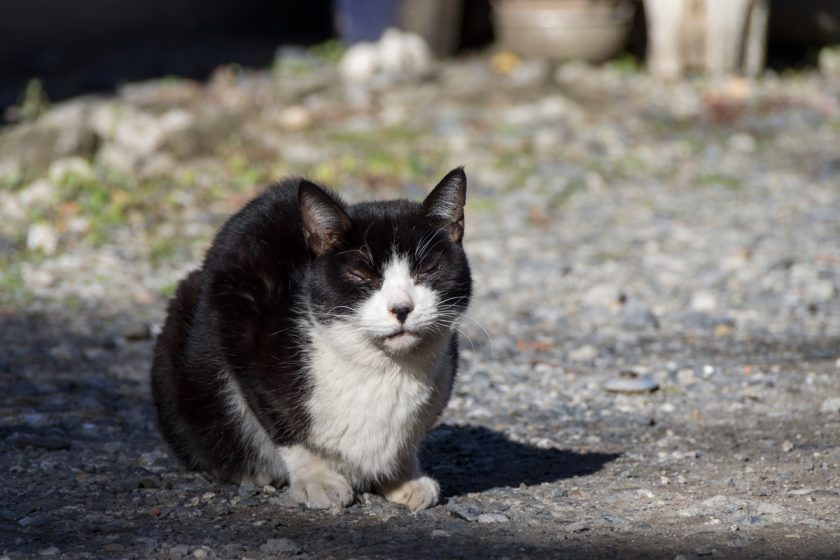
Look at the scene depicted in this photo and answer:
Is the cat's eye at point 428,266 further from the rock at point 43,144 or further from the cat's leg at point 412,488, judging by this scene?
the rock at point 43,144

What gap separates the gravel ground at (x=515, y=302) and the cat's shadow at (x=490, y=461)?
1 cm

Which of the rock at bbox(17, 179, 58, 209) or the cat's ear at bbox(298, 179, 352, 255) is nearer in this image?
the cat's ear at bbox(298, 179, 352, 255)

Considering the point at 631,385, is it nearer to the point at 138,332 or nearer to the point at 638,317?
the point at 638,317

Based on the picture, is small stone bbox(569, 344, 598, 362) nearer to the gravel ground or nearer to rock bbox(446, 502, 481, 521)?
the gravel ground

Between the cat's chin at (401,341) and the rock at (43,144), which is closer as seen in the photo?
the cat's chin at (401,341)

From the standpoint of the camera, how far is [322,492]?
344 cm

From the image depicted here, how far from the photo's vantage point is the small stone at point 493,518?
3390mm

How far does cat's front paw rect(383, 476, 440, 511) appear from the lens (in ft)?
11.6

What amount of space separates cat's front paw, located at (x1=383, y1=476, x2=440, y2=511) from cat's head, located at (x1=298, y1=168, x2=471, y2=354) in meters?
0.51

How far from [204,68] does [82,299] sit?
5.31 metres

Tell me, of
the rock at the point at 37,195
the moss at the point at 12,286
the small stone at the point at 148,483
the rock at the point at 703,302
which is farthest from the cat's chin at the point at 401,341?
the rock at the point at 37,195

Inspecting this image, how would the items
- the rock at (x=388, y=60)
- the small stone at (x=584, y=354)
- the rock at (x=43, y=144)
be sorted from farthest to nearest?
the rock at (x=388, y=60), the rock at (x=43, y=144), the small stone at (x=584, y=354)

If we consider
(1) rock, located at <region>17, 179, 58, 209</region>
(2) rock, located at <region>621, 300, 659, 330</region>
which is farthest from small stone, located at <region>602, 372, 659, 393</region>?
(1) rock, located at <region>17, 179, 58, 209</region>

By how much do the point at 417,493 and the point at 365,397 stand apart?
398 millimetres
